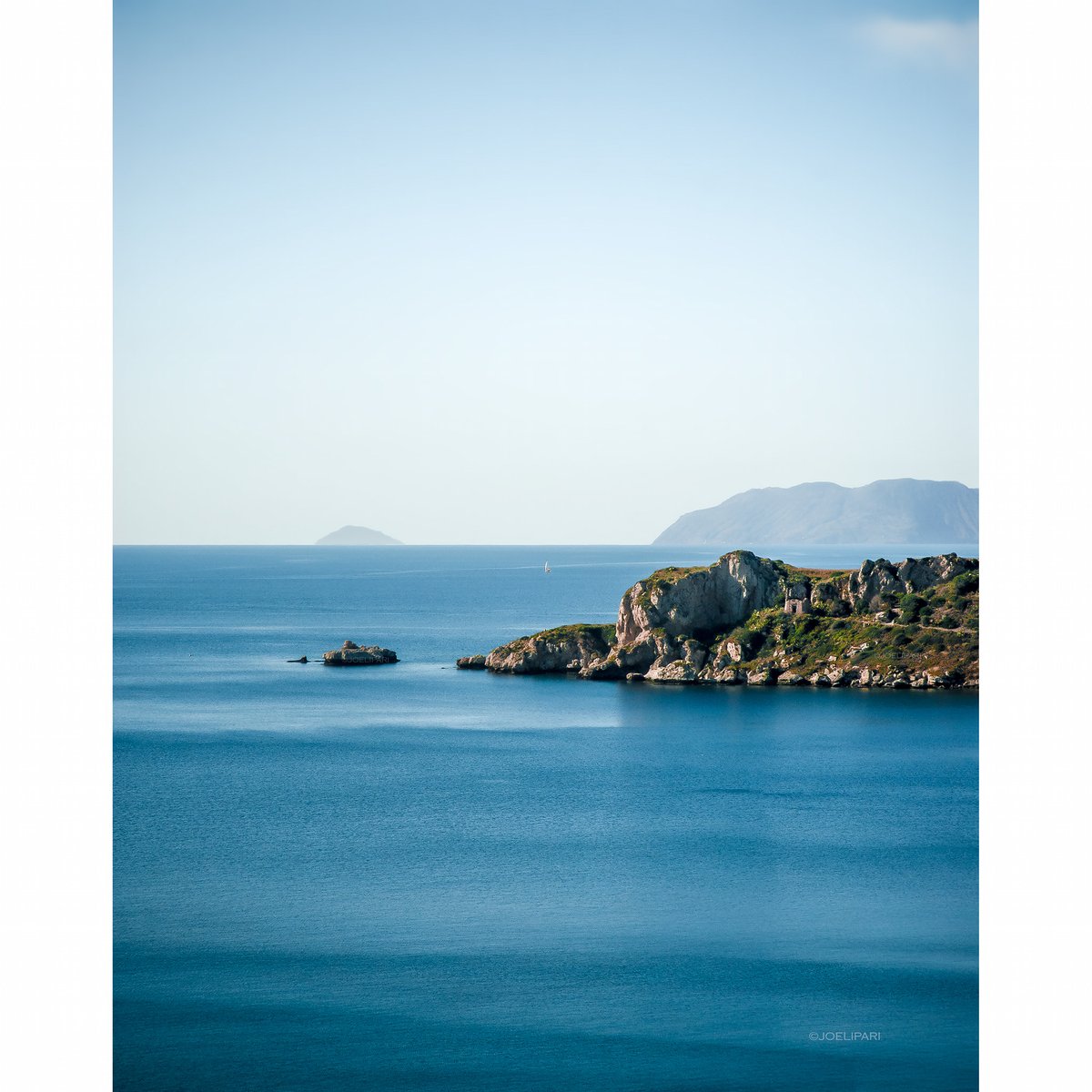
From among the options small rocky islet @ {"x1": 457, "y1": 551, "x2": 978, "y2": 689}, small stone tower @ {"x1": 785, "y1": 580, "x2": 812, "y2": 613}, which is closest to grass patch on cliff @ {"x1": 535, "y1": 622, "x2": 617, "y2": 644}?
small rocky islet @ {"x1": 457, "y1": 551, "x2": 978, "y2": 689}

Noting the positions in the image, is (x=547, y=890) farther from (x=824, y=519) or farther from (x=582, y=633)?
(x=824, y=519)

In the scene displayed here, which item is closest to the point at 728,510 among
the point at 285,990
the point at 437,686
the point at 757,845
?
the point at 437,686

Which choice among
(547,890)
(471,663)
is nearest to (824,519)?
(471,663)

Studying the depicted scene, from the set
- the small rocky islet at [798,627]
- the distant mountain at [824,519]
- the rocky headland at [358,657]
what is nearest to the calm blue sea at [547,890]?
the small rocky islet at [798,627]

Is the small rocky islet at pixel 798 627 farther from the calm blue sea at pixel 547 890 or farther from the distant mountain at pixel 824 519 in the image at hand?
the distant mountain at pixel 824 519

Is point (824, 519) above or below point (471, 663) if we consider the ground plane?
above

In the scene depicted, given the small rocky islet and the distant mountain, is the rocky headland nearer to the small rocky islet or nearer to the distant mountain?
the small rocky islet
